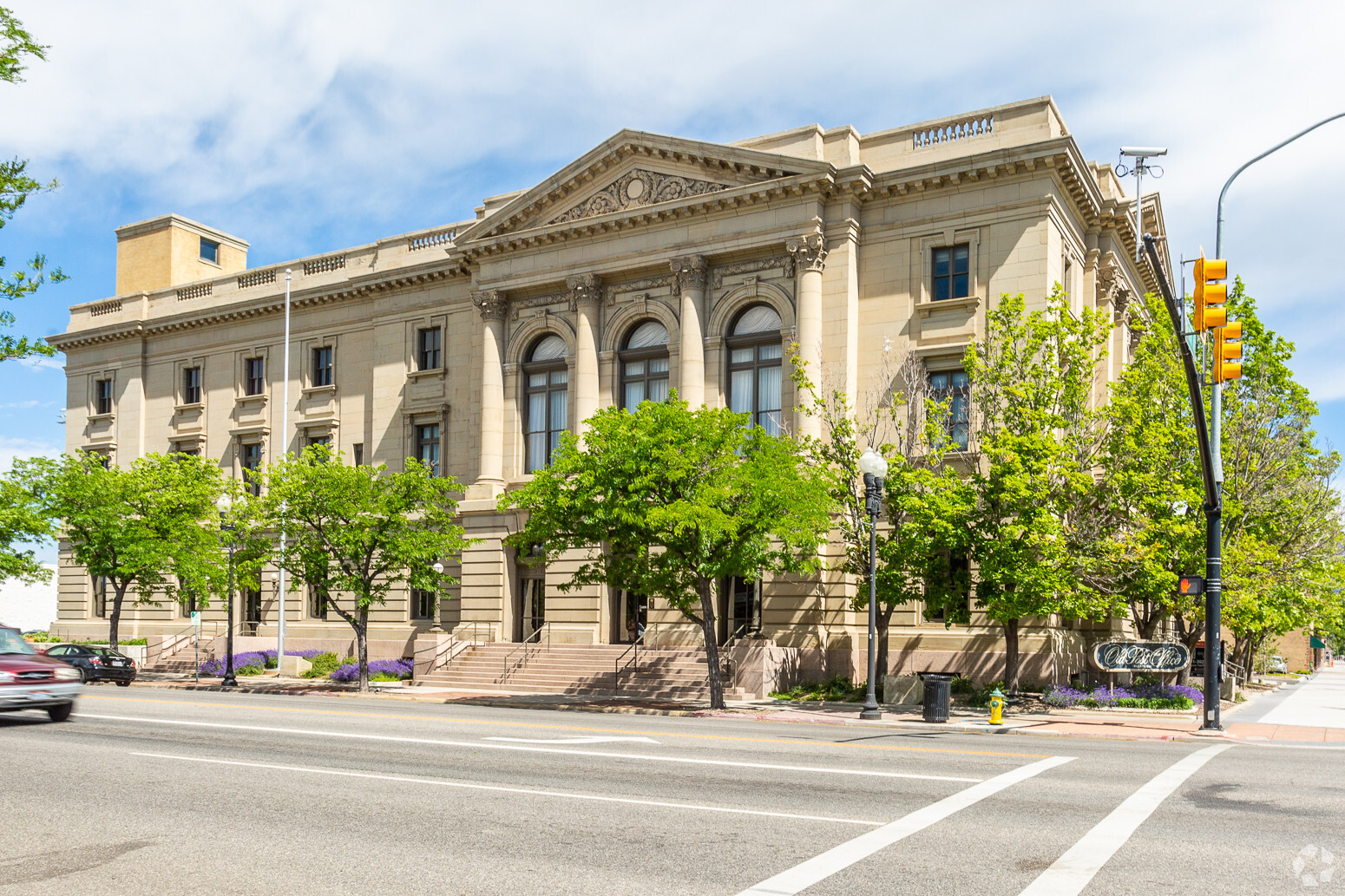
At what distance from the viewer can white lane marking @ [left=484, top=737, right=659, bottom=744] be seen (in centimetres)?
1698

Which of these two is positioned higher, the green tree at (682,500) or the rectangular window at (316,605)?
the green tree at (682,500)

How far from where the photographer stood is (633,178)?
3841 centimetres

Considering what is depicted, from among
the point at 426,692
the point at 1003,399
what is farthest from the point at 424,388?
the point at 1003,399

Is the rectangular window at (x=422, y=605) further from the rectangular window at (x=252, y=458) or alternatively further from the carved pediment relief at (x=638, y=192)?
the carved pediment relief at (x=638, y=192)

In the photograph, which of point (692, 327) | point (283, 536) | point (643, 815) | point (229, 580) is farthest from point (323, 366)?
point (643, 815)

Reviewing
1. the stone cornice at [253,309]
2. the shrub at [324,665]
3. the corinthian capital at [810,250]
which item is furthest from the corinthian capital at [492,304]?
the shrub at [324,665]

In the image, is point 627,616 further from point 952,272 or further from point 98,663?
point 98,663

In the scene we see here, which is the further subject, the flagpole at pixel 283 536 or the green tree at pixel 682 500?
the flagpole at pixel 283 536

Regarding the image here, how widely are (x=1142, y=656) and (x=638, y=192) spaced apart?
873 inches

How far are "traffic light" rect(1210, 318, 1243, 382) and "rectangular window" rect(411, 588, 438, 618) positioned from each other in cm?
3138

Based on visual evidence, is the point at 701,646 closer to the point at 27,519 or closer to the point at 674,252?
the point at 674,252

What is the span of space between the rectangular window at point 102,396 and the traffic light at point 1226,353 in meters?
51.7

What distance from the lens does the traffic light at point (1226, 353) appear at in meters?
17.6

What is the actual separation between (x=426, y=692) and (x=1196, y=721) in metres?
20.5
